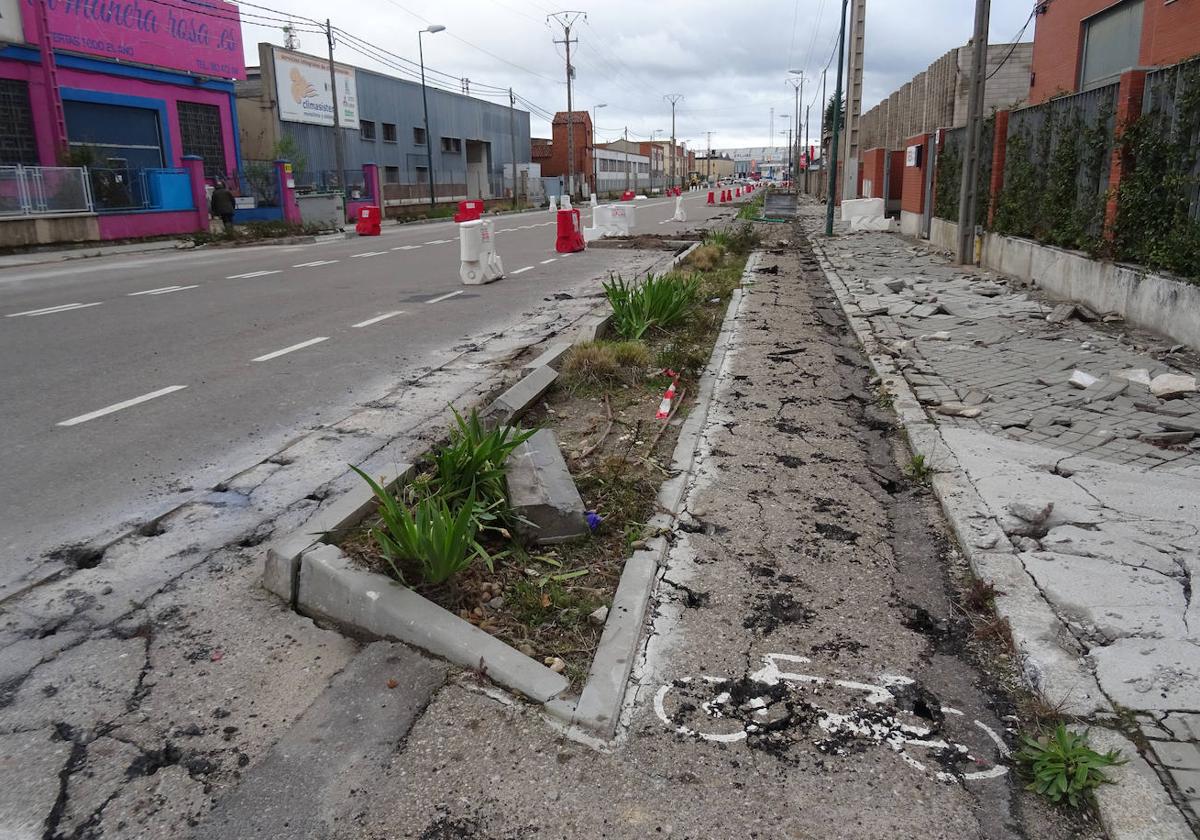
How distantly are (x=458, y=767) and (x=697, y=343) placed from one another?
22.6 ft

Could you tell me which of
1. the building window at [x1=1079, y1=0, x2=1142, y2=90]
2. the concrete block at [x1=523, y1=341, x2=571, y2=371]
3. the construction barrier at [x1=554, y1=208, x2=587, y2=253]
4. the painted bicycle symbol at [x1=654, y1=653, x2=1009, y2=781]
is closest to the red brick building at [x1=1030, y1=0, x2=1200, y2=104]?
the building window at [x1=1079, y1=0, x2=1142, y2=90]

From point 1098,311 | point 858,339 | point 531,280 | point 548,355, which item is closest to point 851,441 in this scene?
point 548,355

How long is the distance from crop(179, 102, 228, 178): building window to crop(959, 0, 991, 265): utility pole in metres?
27.9

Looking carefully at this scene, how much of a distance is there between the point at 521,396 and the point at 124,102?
97.6 feet

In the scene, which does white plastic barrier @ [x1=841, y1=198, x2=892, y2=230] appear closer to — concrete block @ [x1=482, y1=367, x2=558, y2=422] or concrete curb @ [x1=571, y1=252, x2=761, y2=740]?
concrete block @ [x1=482, y1=367, x2=558, y2=422]

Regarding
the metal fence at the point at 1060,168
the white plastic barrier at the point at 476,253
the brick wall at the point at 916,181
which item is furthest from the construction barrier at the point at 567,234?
the metal fence at the point at 1060,168

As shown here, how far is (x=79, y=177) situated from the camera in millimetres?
25391

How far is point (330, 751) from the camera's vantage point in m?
2.95

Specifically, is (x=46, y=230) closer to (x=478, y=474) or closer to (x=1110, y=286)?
(x=478, y=474)

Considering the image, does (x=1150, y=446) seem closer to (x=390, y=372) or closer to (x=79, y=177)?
(x=390, y=372)

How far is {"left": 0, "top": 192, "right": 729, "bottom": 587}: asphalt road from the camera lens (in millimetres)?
5262

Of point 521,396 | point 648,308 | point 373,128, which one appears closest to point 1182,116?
point 648,308

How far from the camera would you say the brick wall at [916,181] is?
2253 centimetres

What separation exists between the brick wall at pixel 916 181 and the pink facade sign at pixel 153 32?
2493 centimetres
